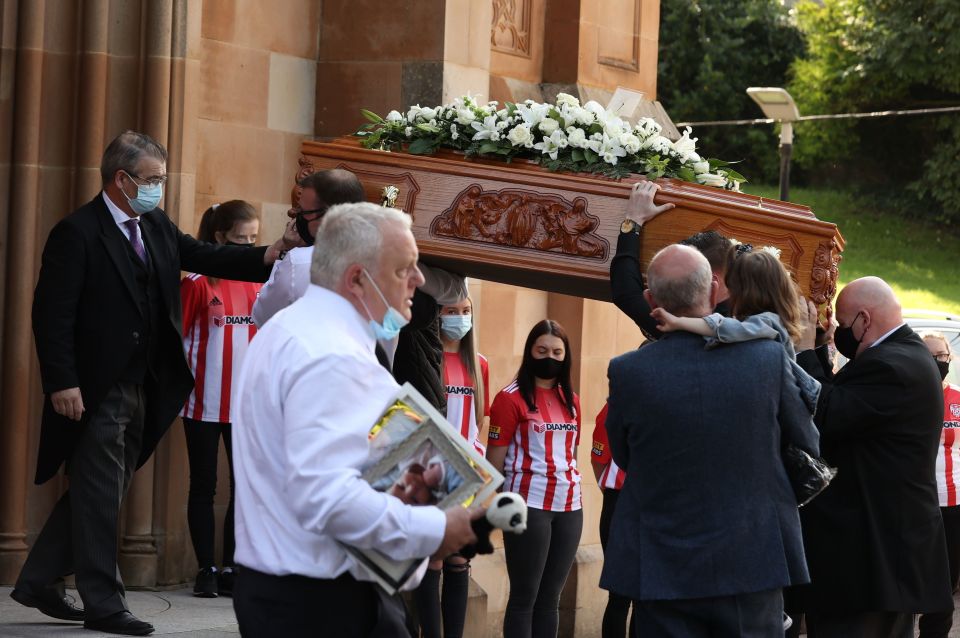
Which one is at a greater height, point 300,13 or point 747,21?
point 747,21

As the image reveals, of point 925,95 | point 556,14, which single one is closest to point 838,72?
point 925,95

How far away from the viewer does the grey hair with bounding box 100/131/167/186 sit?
5.95 meters

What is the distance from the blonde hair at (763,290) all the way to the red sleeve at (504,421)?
259cm

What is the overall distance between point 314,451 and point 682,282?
1657mm

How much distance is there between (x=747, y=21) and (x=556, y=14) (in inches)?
1153

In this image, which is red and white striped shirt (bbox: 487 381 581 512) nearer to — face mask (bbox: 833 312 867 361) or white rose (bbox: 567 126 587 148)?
white rose (bbox: 567 126 587 148)

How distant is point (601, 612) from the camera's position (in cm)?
954

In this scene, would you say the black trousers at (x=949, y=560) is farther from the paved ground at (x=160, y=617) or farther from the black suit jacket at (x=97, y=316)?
the black suit jacket at (x=97, y=316)

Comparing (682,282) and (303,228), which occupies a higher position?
(303,228)

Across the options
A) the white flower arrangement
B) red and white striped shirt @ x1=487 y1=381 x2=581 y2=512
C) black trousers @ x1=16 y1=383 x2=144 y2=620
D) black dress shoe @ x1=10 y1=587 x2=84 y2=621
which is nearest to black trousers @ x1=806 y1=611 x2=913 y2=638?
the white flower arrangement

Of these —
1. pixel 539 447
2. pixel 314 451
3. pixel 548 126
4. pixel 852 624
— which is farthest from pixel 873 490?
pixel 314 451

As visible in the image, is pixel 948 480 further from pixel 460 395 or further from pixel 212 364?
pixel 212 364

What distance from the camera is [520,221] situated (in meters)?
6.03

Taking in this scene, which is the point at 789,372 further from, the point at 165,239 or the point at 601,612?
the point at 601,612
